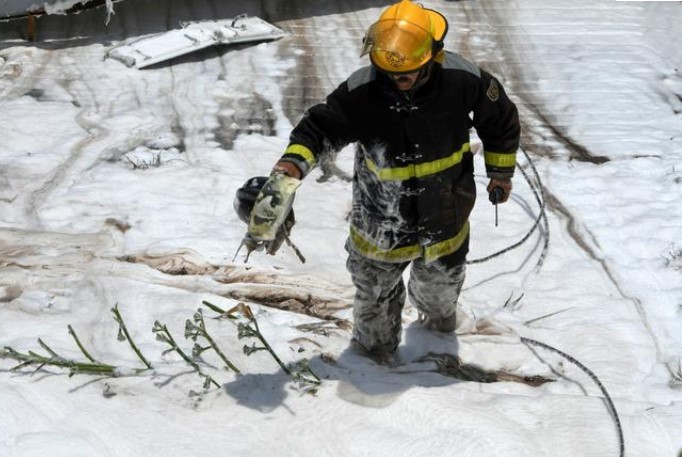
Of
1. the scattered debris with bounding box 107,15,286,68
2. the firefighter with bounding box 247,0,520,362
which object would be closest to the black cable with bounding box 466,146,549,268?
the firefighter with bounding box 247,0,520,362

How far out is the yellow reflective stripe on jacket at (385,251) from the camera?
3.54 m

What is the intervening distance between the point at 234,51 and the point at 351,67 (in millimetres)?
1069

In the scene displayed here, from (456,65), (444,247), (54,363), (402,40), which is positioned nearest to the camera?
(402,40)

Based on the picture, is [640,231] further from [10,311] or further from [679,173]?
[10,311]

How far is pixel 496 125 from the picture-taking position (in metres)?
3.50

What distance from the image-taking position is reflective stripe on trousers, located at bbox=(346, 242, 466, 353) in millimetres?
3676

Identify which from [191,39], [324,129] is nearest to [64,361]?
[324,129]

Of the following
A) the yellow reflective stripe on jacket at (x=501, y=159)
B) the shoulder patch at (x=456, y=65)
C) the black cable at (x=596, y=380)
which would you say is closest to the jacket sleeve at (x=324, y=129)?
the shoulder patch at (x=456, y=65)

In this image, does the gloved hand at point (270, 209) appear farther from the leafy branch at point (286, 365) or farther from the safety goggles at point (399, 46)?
the safety goggles at point (399, 46)

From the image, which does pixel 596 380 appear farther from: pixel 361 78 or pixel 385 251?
pixel 361 78

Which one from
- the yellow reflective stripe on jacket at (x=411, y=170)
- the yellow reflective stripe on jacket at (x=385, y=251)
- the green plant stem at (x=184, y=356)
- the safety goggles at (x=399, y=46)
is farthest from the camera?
the yellow reflective stripe on jacket at (x=385, y=251)

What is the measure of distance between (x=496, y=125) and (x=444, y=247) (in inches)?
22.5

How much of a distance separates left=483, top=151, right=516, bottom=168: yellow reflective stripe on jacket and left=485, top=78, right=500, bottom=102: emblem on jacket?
0.30m

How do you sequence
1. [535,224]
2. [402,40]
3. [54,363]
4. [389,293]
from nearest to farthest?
[402,40] → [54,363] → [389,293] → [535,224]
